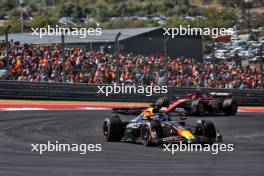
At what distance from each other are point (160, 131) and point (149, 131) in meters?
0.22

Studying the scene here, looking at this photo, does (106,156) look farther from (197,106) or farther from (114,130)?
(197,106)

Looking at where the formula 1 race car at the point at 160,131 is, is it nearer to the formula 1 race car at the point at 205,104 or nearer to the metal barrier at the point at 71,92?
the formula 1 race car at the point at 205,104

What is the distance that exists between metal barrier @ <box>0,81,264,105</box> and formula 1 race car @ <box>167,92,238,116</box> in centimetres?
503

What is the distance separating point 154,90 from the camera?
2759 centimetres

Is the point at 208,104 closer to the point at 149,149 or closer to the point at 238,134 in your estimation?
the point at 238,134

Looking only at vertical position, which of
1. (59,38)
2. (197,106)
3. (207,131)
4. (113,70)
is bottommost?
(197,106)

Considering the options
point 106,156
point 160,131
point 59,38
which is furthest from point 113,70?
point 106,156

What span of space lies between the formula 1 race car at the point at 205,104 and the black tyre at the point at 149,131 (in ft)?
22.5

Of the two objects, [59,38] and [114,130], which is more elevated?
[59,38]

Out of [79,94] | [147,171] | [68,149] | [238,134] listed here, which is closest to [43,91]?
[79,94]

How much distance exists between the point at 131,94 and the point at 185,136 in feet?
45.6

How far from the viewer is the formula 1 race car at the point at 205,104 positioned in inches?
850

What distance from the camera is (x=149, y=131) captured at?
45.6ft

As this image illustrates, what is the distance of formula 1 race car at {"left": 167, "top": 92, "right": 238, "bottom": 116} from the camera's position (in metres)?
21.6
